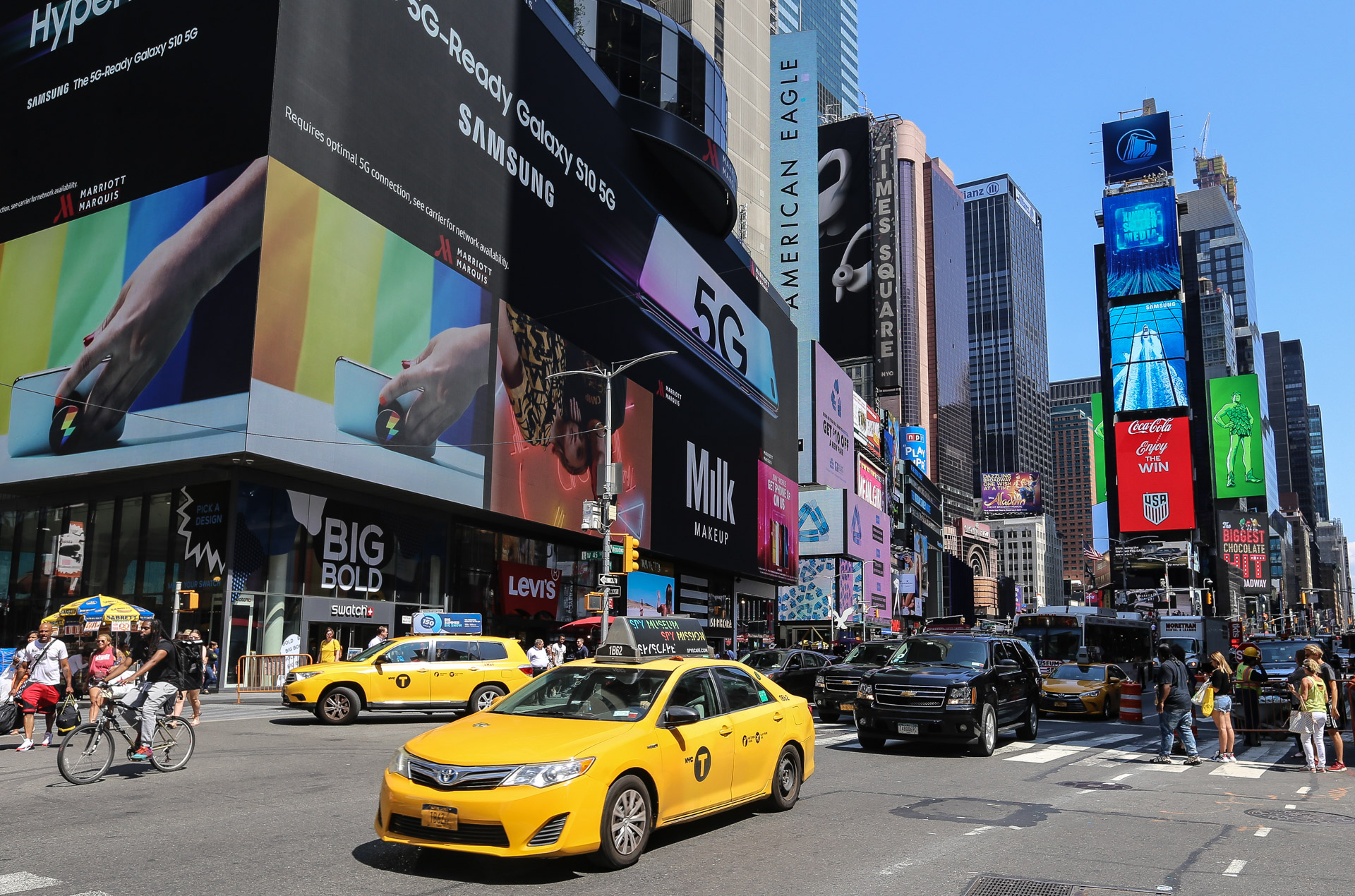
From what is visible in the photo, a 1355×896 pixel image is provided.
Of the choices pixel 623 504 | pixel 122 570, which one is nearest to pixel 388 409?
pixel 122 570

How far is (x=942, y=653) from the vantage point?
53.8 feet

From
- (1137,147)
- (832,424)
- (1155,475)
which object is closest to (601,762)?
(832,424)

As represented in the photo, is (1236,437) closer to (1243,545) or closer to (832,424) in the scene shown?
(1243,545)

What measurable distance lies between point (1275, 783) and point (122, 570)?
1208 inches

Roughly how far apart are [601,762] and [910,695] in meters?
8.96

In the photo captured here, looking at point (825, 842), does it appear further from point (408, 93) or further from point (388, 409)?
point (408, 93)

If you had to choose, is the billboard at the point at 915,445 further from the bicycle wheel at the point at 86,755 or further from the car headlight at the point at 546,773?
the car headlight at the point at 546,773

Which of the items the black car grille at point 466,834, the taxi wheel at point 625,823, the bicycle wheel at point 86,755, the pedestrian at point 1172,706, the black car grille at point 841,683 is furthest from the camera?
the black car grille at point 841,683

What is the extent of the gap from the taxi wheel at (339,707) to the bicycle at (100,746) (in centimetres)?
721

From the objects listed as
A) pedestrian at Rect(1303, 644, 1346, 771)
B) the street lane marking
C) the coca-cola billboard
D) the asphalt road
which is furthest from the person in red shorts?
the coca-cola billboard

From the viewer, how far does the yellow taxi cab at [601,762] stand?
6785 mm

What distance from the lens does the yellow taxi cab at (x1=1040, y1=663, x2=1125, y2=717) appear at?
2452cm

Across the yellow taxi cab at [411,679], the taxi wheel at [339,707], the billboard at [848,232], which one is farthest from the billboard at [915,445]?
the taxi wheel at [339,707]

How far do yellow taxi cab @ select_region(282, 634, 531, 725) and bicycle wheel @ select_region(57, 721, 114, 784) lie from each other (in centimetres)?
791
